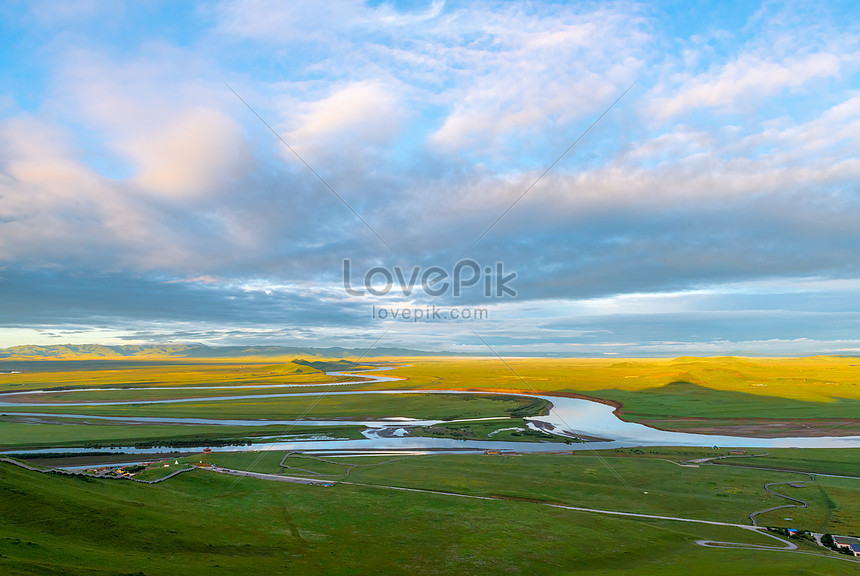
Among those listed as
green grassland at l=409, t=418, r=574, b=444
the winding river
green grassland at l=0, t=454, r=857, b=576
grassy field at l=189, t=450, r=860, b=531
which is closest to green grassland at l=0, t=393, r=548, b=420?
the winding river

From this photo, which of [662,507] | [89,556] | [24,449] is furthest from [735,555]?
[24,449]

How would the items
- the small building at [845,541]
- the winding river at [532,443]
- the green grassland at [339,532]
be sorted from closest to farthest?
the green grassland at [339,532] < the small building at [845,541] < the winding river at [532,443]

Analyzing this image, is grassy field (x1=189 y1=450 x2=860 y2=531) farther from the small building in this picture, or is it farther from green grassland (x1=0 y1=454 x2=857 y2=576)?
the small building

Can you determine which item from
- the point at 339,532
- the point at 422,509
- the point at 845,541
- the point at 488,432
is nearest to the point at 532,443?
the point at 488,432

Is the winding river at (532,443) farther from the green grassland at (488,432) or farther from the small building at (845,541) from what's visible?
the small building at (845,541)

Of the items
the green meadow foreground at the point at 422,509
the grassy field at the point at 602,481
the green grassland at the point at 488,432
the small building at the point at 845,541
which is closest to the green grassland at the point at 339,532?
the green meadow foreground at the point at 422,509

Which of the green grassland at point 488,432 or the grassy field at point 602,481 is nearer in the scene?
the grassy field at point 602,481

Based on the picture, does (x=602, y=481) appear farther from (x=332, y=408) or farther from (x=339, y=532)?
(x=332, y=408)
